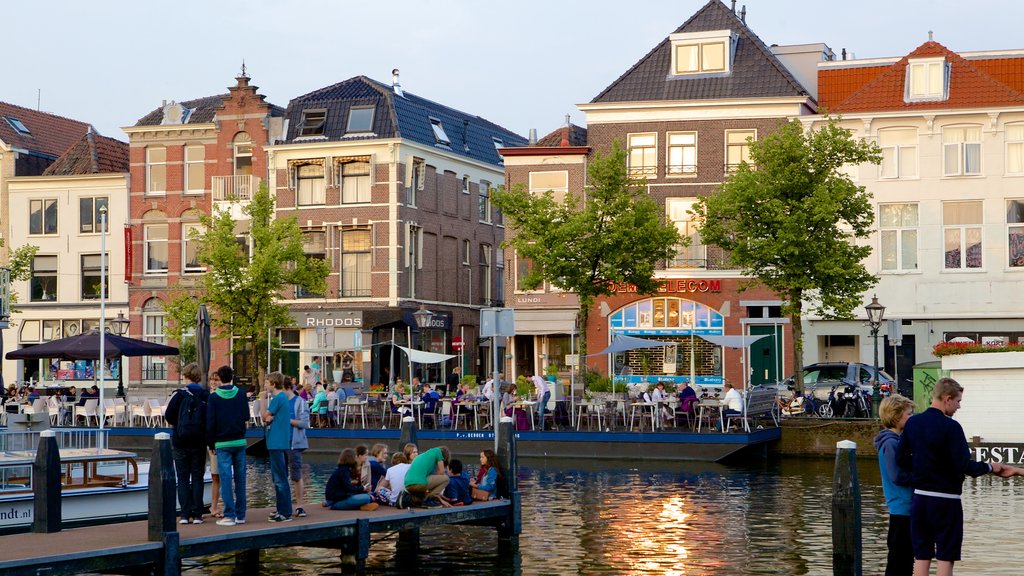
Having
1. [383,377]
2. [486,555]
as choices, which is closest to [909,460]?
[486,555]

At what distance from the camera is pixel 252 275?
44.0 metres

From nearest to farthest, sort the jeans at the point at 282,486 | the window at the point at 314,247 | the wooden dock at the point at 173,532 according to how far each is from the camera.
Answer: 1. the wooden dock at the point at 173,532
2. the jeans at the point at 282,486
3. the window at the point at 314,247

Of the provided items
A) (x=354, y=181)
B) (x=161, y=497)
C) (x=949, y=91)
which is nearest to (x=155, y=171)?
(x=354, y=181)

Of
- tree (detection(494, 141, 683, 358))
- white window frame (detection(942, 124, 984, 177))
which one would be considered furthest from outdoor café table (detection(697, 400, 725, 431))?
white window frame (detection(942, 124, 984, 177))

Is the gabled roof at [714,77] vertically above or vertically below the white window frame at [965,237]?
above

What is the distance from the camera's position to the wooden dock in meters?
12.8

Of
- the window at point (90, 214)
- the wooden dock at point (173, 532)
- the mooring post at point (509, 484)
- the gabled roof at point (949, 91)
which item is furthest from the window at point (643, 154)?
the wooden dock at point (173, 532)

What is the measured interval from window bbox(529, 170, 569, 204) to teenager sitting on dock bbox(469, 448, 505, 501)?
27791 mm

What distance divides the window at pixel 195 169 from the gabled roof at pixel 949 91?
928 inches

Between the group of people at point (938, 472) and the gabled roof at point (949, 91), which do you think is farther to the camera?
the gabled roof at point (949, 91)

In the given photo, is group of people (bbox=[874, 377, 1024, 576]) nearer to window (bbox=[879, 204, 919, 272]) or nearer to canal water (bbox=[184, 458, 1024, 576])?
canal water (bbox=[184, 458, 1024, 576])

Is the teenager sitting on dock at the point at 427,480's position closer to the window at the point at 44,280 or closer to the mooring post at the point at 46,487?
the mooring post at the point at 46,487

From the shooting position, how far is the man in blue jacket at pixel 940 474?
34.8 feet

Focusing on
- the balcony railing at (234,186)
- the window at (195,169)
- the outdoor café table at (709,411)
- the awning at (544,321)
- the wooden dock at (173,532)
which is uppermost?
the window at (195,169)
